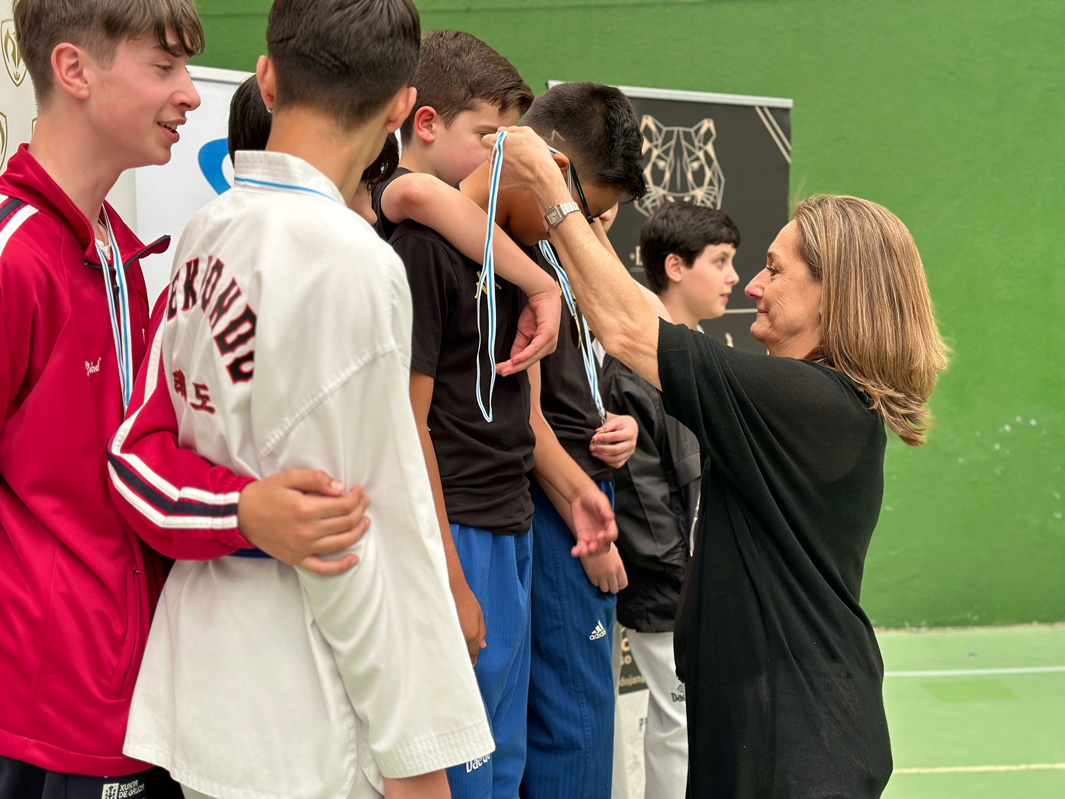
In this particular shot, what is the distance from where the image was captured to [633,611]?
2.81 meters

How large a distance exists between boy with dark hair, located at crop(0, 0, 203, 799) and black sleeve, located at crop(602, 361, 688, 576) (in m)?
1.64

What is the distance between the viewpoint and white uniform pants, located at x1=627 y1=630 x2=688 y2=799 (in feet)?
9.20

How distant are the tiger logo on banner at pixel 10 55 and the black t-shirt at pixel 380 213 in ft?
2.77

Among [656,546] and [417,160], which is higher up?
[417,160]

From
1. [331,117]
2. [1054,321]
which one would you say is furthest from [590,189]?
[1054,321]

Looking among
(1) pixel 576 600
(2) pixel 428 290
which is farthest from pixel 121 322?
(1) pixel 576 600

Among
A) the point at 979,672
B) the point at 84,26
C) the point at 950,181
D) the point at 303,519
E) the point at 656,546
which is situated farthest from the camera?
the point at 950,181

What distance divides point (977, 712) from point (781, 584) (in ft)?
9.80

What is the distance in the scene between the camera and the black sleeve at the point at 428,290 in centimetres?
168

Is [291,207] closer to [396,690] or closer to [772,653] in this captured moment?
[396,690]

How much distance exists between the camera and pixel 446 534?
1.63 meters

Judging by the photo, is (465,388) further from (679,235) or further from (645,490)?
(679,235)

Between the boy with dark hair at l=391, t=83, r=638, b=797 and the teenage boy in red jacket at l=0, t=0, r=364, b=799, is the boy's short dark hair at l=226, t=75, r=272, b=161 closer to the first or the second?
the boy with dark hair at l=391, t=83, r=638, b=797

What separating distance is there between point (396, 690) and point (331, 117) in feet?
2.21
